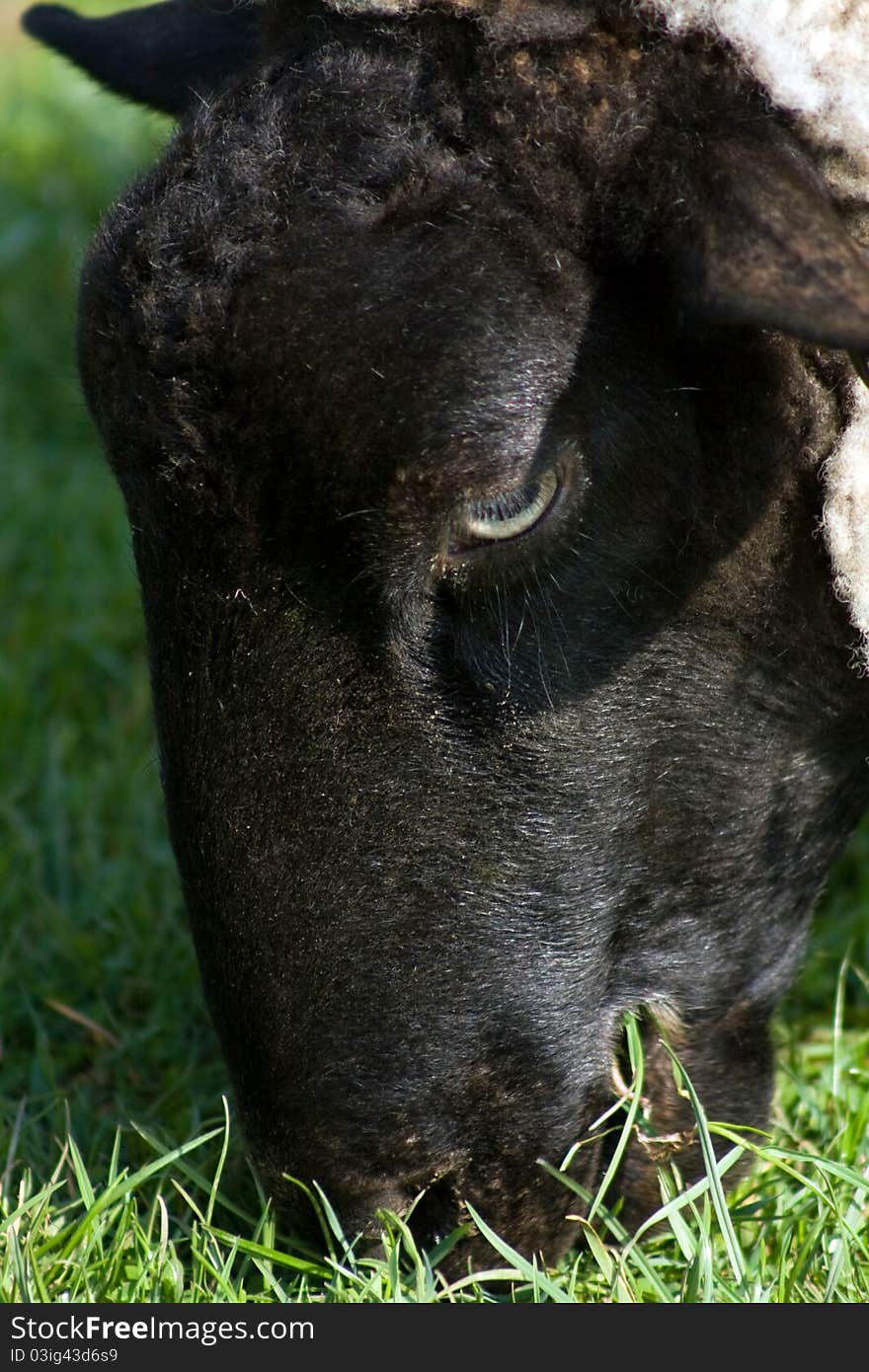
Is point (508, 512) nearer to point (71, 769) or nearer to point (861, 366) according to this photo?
point (861, 366)

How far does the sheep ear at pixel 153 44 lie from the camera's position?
10.3ft

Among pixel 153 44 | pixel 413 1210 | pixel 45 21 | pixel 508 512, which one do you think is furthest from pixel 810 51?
pixel 413 1210

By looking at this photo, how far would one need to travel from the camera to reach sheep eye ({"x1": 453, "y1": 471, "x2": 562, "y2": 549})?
2.32m

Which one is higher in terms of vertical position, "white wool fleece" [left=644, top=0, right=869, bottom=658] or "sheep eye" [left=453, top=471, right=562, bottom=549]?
"white wool fleece" [left=644, top=0, right=869, bottom=658]

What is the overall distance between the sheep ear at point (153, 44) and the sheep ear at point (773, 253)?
4.08ft

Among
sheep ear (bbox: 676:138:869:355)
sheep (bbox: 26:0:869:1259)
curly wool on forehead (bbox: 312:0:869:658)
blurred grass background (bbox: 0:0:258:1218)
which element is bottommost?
blurred grass background (bbox: 0:0:258:1218)

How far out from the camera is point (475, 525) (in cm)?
232

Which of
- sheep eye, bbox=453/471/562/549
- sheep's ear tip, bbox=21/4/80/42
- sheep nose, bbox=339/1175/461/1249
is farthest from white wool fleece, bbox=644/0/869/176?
sheep nose, bbox=339/1175/461/1249

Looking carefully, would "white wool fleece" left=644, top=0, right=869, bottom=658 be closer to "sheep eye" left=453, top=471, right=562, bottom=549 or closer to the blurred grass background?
"sheep eye" left=453, top=471, right=562, bottom=549

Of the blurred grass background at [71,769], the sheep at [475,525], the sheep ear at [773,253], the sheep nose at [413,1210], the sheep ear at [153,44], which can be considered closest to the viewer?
the sheep ear at [773,253]

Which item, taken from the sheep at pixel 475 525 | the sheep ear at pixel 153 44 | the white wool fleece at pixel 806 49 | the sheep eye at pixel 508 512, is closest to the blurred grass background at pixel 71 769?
the sheep ear at pixel 153 44

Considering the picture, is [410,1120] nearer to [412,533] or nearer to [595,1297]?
[595,1297]

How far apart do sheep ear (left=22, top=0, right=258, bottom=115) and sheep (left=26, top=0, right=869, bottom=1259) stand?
0.50 metres

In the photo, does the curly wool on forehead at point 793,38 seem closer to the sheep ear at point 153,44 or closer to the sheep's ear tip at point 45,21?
the sheep ear at point 153,44
